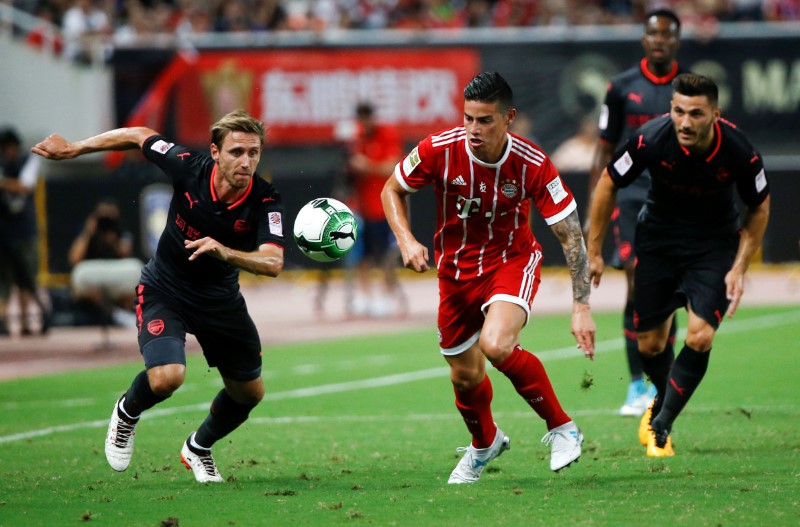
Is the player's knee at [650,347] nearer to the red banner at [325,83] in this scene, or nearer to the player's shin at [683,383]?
the player's shin at [683,383]

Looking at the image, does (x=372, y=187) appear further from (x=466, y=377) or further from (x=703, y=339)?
(x=466, y=377)

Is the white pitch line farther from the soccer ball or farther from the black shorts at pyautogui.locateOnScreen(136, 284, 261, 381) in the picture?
the soccer ball

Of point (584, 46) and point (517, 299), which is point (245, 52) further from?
point (517, 299)

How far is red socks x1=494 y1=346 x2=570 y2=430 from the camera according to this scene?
727 centimetres

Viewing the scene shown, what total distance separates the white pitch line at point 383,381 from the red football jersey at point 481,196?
3273 mm

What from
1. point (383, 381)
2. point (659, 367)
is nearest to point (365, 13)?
point (383, 381)

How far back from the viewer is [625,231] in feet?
32.6

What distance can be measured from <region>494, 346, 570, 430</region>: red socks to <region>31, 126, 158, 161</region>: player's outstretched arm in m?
2.46

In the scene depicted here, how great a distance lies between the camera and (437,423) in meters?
10.1

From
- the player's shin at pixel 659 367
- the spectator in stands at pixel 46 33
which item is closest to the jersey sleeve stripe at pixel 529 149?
the player's shin at pixel 659 367

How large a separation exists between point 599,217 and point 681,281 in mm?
672

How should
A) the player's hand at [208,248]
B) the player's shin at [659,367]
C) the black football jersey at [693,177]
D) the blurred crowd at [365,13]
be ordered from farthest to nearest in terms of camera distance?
the blurred crowd at [365,13] < the player's shin at [659,367] < the black football jersey at [693,177] < the player's hand at [208,248]

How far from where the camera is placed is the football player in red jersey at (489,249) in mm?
7164

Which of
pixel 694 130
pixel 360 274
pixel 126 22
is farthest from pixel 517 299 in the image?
pixel 126 22
